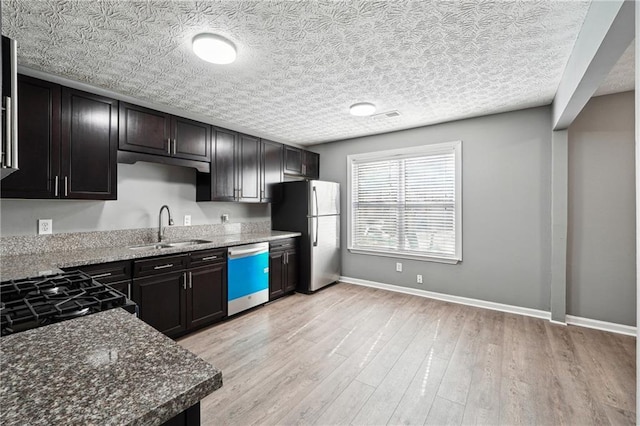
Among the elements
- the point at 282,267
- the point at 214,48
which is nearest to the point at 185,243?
the point at 282,267

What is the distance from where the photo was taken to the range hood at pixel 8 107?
1.13m

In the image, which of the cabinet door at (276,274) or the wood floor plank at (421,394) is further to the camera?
the cabinet door at (276,274)

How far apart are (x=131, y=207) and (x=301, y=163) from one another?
252 centimetres

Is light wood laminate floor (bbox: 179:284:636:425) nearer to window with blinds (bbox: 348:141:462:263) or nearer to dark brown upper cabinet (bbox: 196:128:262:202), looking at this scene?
window with blinds (bbox: 348:141:462:263)

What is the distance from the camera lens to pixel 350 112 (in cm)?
338

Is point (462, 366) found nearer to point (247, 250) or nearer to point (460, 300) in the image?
point (460, 300)

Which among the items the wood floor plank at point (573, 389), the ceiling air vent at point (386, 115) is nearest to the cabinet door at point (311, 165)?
the ceiling air vent at point (386, 115)

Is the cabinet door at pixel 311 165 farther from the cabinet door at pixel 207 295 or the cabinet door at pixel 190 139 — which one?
the cabinet door at pixel 207 295

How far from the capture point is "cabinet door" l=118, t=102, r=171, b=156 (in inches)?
108

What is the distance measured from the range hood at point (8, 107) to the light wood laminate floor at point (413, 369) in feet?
5.51

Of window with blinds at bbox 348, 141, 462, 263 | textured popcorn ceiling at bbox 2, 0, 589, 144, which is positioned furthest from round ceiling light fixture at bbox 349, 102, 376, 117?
window with blinds at bbox 348, 141, 462, 263

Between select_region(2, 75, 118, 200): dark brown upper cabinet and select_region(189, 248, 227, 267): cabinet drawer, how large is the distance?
92 centimetres

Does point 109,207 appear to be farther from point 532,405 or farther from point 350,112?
point 532,405

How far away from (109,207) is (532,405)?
12.8 feet
